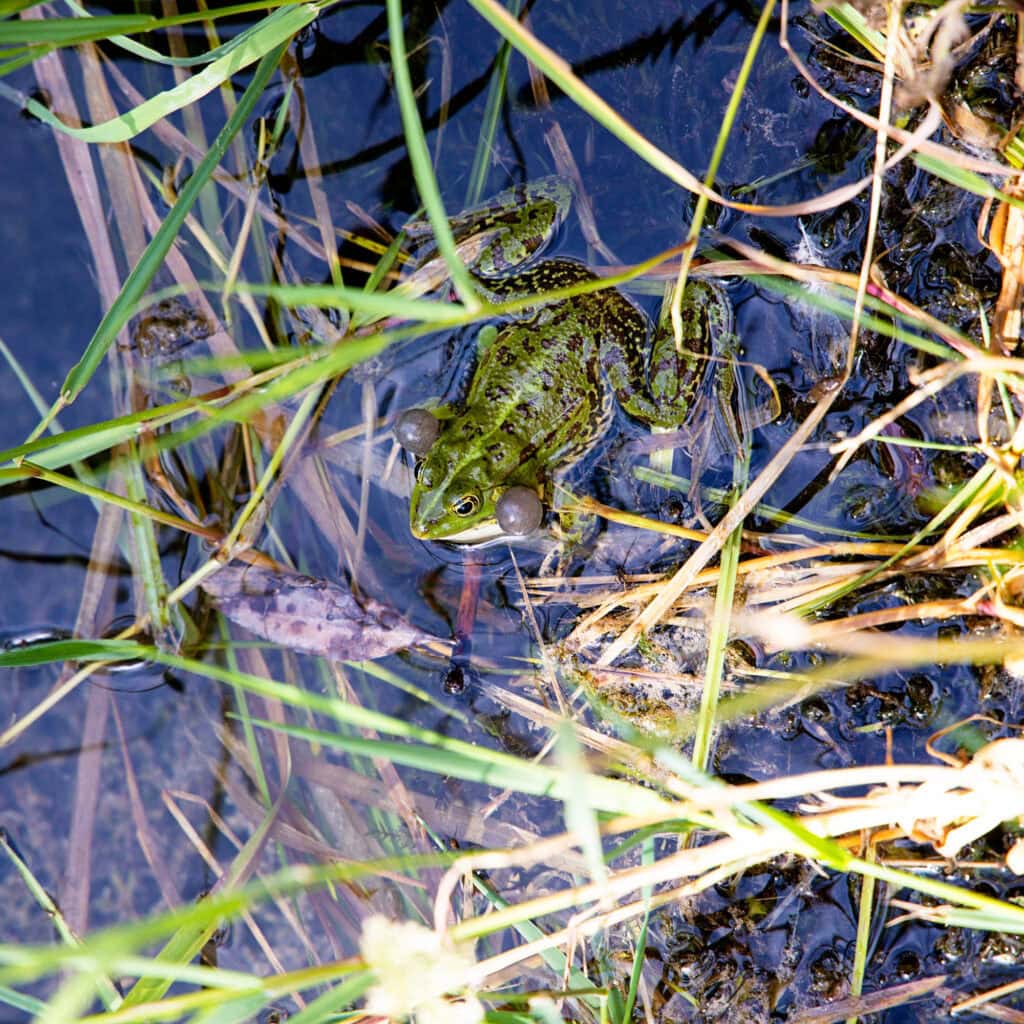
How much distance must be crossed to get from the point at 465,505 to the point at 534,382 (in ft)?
1.89

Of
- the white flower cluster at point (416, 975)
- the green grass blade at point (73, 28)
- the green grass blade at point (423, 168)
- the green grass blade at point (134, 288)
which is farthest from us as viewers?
the green grass blade at point (134, 288)

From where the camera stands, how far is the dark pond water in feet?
10.7

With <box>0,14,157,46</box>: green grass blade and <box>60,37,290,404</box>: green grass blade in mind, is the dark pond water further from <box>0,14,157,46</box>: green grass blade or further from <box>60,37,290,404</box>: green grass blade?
<box>0,14,157,46</box>: green grass blade

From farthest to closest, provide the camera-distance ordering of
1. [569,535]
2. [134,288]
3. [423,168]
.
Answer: [569,535]
[134,288]
[423,168]

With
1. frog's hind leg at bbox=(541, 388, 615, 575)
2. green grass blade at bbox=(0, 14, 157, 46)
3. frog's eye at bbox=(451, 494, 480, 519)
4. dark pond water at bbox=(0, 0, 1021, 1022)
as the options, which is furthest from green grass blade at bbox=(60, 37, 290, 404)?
frog's hind leg at bbox=(541, 388, 615, 575)

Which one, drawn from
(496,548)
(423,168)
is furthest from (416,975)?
(423,168)

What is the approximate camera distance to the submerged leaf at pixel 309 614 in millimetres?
3621

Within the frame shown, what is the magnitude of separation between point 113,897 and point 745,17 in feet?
15.2

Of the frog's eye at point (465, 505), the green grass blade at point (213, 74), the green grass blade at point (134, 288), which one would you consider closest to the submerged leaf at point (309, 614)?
the frog's eye at point (465, 505)

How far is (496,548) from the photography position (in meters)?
3.64

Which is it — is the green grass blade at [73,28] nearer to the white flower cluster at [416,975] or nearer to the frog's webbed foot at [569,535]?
the frog's webbed foot at [569,535]

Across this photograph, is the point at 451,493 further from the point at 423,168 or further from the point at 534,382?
the point at 423,168

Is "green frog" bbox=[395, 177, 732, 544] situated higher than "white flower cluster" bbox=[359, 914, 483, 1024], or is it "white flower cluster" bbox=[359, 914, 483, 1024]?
"green frog" bbox=[395, 177, 732, 544]

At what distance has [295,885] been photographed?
230 cm
